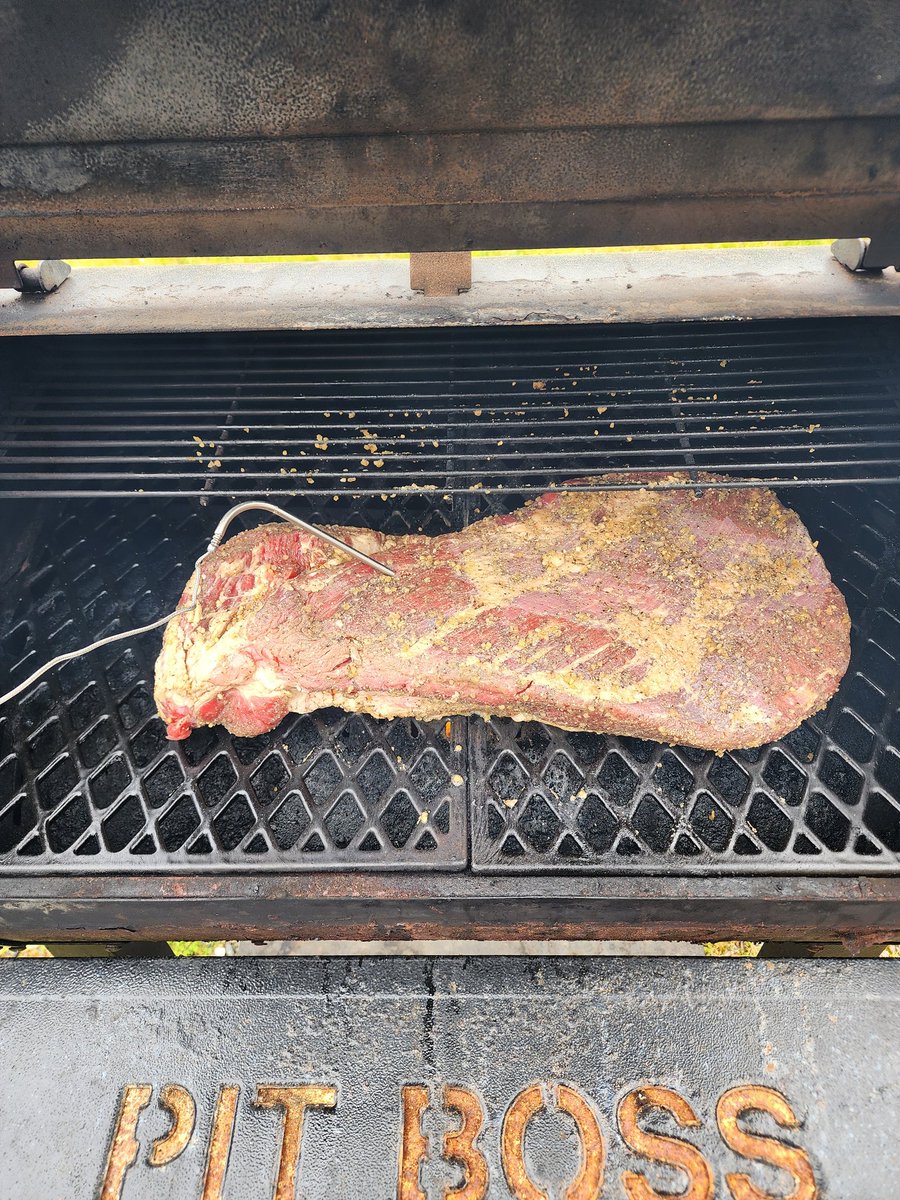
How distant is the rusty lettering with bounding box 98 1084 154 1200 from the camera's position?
5.42 ft

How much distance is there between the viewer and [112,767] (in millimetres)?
2121

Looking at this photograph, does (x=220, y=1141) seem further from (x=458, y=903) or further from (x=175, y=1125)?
(x=458, y=903)

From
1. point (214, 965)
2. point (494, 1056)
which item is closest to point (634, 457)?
point (494, 1056)

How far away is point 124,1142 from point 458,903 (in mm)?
1008

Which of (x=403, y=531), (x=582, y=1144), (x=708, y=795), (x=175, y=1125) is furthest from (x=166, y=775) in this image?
(x=708, y=795)

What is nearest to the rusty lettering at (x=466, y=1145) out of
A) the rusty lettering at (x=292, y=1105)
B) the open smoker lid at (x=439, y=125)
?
Result: the rusty lettering at (x=292, y=1105)

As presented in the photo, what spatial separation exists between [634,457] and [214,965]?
217 centimetres

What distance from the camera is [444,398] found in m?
2.37

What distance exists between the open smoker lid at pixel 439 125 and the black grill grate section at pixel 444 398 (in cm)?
70

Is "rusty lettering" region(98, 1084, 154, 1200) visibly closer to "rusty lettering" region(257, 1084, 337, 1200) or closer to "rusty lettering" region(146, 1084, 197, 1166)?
"rusty lettering" region(146, 1084, 197, 1166)

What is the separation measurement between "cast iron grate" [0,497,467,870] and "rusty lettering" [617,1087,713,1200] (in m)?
0.73

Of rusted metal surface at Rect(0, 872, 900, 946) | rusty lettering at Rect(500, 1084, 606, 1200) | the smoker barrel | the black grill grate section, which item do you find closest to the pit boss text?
rusty lettering at Rect(500, 1084, 606, 1200)

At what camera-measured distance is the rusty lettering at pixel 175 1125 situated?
1.69 m

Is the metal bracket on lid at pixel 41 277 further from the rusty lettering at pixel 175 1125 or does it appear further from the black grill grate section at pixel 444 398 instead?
the rusty lettering at pixel 175 1125
